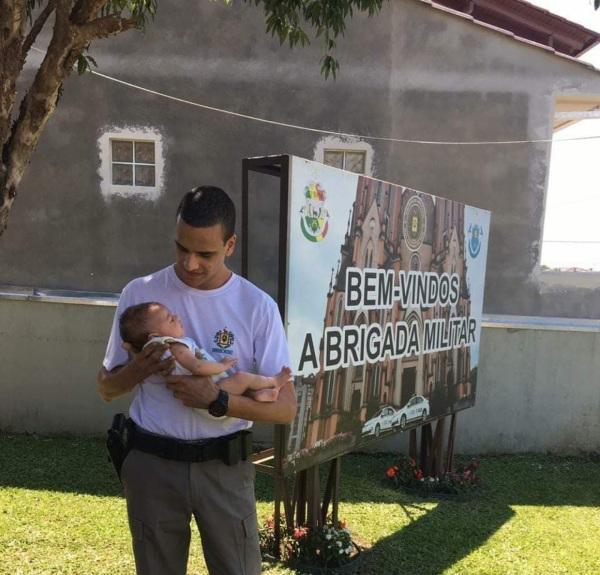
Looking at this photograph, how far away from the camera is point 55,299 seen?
19.4 ft

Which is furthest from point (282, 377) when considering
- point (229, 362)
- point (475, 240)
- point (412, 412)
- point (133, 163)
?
point (133, 163)

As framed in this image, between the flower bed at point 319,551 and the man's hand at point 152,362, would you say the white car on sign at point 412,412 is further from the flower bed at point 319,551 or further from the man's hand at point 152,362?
the man's hand at point 152,362

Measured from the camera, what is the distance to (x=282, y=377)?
188cm

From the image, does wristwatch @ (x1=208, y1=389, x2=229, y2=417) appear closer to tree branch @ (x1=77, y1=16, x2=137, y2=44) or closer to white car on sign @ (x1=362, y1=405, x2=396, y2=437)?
tree branch @ (x1=77, y1=16, x2=137, y2=44)

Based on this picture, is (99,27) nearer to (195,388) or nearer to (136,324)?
(136,324)

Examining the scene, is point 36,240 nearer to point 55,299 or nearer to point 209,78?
point 55,299

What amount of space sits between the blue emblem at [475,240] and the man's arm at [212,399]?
11.1 ft

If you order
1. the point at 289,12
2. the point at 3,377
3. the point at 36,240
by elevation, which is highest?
the point at 289,12

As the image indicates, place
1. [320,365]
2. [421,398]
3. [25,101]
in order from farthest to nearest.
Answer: [421,398], [320,365], [25,101]

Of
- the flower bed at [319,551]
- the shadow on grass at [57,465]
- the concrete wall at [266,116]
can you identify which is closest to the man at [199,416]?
the flower bed at [319,551]

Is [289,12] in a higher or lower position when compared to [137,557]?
higher

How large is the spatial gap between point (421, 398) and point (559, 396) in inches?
107

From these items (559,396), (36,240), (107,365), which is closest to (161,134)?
(36,240)

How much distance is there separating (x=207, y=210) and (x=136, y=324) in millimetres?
448
